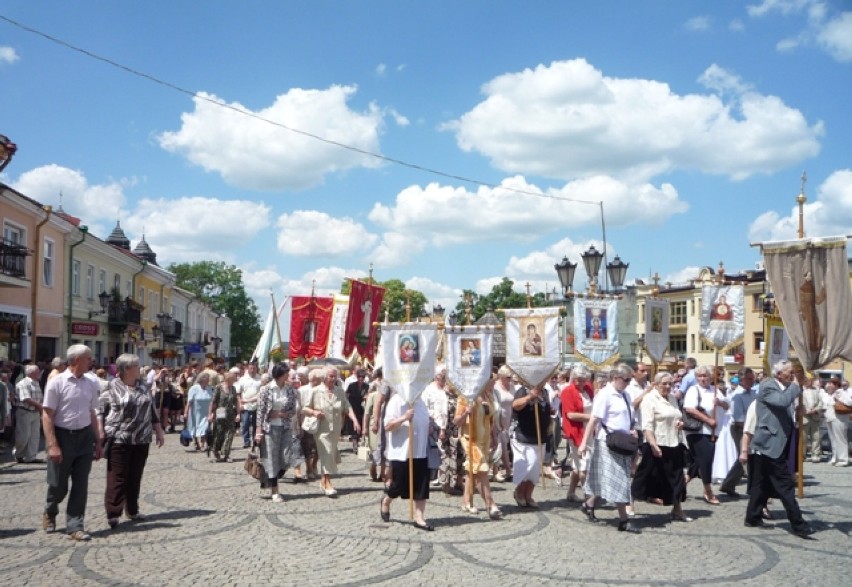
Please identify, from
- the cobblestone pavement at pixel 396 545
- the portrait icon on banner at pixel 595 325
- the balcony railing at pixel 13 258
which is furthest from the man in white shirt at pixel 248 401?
the balcony railing at pixel 13 258

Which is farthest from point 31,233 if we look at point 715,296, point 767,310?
point 767,310

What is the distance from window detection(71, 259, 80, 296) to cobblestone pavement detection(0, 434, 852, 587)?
68.2 ft

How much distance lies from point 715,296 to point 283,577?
397 inches

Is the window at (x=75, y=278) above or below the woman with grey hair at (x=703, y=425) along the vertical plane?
above

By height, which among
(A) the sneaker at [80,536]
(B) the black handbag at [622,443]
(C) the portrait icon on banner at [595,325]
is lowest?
(A) the sneaker at [80,536]

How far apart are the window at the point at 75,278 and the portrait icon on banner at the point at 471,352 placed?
80.3 feet

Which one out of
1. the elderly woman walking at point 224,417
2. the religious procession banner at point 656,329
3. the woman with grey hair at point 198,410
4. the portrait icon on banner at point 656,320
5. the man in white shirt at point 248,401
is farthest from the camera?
the woman with grey hair at point 198,410

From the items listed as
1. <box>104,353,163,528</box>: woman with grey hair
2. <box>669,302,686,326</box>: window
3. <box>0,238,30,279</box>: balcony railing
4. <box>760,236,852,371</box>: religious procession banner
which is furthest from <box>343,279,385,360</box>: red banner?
<box>669,302,686,326</box>: window

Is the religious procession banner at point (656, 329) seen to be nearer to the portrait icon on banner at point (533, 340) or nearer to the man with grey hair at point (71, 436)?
A: the portrait icon on banner at point (533, 340)

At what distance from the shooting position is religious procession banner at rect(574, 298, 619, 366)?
1408 cm

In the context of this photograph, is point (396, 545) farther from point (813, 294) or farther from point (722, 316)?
point (722, 316)

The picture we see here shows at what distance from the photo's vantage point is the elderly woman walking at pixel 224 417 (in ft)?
45.9

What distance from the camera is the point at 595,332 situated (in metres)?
14.2

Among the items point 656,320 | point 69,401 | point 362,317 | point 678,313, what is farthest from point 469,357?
point 678,313
